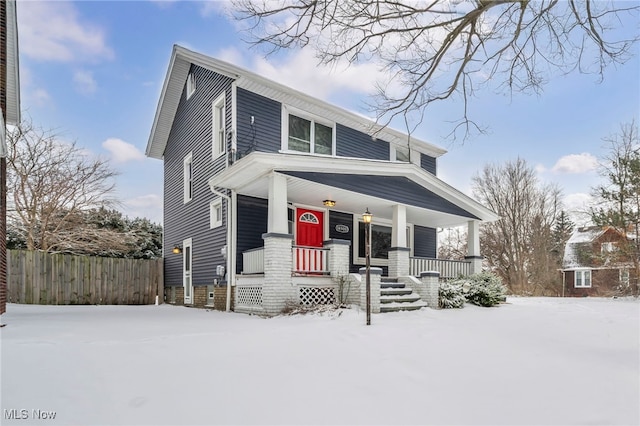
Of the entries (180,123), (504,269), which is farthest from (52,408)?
(504,269)

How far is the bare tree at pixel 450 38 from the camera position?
222 inches

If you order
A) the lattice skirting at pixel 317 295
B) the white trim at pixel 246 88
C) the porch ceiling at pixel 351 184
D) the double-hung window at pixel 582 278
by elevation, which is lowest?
the double-hung window at pixel 582 278

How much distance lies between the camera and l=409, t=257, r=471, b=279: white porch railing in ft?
37.9

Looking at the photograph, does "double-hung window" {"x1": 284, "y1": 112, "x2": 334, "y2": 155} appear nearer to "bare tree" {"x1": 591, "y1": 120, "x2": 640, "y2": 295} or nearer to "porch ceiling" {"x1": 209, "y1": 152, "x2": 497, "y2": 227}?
"porch ceiling" {"x1": 209, "y1": 152, "x2": 497, "y2": 227}

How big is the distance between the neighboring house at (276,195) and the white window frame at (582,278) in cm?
1757

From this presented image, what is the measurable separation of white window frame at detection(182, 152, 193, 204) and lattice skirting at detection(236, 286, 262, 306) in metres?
4.50

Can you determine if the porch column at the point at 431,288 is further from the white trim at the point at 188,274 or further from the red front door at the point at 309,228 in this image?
the white trim at the point at 188,274

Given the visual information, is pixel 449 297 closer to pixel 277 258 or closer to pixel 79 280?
pixel 277 258

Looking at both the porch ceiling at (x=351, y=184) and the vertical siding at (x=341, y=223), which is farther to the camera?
the vertical siding at (x=341, y=223)

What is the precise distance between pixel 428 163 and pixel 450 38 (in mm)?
10253

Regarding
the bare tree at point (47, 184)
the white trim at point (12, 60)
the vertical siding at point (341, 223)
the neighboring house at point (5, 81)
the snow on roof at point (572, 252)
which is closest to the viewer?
the neighboring house at point (5, 81)

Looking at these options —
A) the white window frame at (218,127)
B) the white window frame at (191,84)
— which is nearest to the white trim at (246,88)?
the white window frame at (191,84)

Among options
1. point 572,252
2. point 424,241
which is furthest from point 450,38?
point 572,252

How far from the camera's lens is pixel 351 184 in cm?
1001
